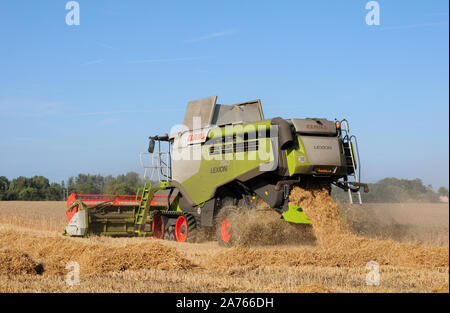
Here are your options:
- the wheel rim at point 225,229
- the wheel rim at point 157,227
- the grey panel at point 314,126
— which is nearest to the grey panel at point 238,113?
the grey panel at point 314,126

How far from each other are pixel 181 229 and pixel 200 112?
10.6ft

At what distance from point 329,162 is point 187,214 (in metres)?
4.42

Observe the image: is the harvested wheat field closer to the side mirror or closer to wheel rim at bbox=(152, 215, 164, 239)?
wheel rim at bbox=(152, 215, 164, 239)

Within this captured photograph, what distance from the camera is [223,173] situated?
11.5 metres

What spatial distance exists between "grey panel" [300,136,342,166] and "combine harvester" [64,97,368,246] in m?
0.02

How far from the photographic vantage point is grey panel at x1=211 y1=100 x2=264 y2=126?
42.0 feet

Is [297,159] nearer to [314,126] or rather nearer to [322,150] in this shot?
[322,150]

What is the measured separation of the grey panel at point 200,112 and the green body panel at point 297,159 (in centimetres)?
297

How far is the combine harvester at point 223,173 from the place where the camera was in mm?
10320

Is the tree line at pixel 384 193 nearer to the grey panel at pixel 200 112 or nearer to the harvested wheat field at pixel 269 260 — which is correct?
the harvested wheat field at pixel 269 260

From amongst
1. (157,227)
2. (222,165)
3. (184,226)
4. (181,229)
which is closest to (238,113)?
(222,165)
